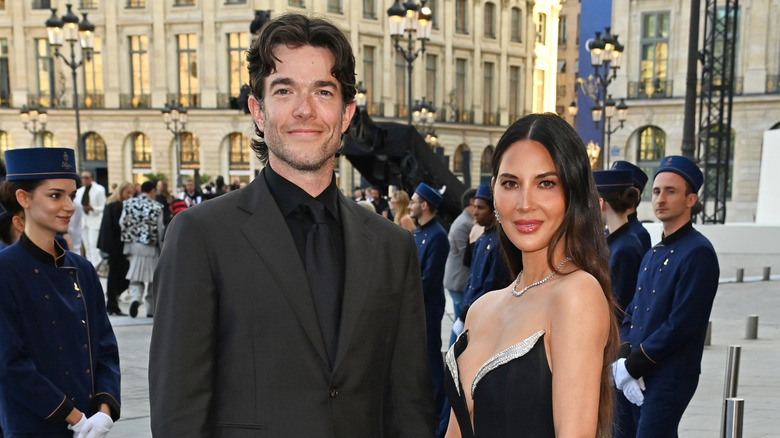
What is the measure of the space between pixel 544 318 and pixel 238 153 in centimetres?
4267

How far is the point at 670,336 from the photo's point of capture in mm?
4012

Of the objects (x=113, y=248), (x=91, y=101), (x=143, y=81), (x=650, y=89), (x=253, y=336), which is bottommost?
(x=113, y=248)

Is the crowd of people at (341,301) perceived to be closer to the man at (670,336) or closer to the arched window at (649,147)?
the man at (670,336)

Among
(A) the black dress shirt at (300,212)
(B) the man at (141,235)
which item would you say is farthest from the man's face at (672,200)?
(B) the man at (141,235)

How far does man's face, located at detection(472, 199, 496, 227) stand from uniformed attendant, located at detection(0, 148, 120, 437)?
13.2 feet

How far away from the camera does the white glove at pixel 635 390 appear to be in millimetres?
4129

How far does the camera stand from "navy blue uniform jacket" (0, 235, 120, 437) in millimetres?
3262

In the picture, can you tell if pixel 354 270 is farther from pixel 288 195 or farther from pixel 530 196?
pixel 530 196

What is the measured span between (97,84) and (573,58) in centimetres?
4016

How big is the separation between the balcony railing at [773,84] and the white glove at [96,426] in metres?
38.5

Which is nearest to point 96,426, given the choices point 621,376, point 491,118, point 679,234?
point 621,376

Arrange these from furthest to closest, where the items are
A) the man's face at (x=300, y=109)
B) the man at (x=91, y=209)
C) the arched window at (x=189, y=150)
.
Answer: the arched window at (x=189, y=150) < the man at (x=91, y=209) < the man's face at (x=300, y=109)

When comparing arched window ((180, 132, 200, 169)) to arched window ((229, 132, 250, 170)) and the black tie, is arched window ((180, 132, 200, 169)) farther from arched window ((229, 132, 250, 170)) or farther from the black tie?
the black tie

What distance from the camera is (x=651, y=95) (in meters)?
38.7
